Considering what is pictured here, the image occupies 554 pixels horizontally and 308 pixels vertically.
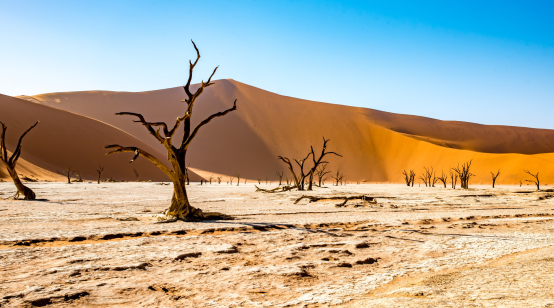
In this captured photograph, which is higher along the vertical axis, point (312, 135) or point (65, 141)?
point (312, 135)

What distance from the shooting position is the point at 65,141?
54.0m

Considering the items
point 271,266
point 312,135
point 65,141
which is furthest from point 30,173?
point 312,135

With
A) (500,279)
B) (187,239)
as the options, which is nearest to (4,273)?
(187,239)

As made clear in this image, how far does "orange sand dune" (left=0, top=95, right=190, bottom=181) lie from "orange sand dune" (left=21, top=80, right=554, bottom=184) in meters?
5.06

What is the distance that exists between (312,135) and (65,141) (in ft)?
155

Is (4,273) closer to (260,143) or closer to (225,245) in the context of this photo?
(225,245)

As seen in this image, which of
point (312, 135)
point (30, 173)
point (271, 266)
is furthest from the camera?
point (312, 135)

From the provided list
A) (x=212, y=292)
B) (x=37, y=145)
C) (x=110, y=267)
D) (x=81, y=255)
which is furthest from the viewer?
(x=37, y=145)

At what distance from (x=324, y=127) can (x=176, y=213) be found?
3112 inches

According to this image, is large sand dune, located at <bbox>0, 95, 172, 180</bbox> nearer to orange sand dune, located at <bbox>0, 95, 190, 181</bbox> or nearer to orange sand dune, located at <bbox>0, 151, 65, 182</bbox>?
orange sand dune, located at <bbox>0, 95, 190, 181</bbox>

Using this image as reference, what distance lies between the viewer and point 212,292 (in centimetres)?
313

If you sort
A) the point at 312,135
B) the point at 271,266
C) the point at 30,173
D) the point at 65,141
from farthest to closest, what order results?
the point at 312,135
the point at 65,141
the point at 30,173
the point at 271,266

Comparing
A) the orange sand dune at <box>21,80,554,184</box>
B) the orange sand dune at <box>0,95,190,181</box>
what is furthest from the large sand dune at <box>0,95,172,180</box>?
the orange sand dune at <box>21,80,554,184</box>

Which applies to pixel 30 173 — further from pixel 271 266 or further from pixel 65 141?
pixel 271 266
